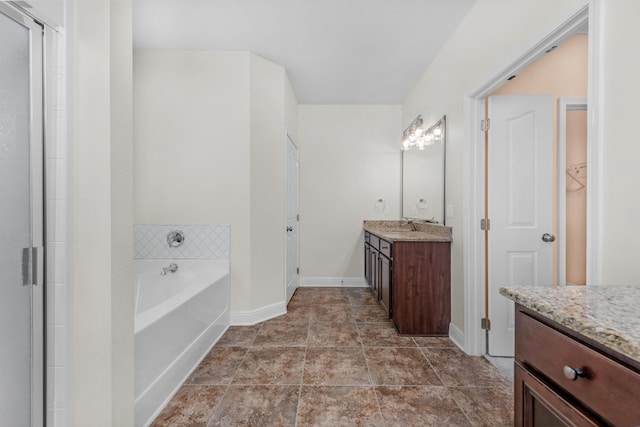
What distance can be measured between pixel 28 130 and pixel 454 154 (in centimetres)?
260

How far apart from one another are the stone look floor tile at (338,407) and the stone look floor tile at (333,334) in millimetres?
564

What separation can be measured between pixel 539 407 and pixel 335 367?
4.55 feet

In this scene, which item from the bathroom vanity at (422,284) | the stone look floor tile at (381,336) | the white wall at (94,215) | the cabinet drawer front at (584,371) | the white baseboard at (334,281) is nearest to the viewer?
the cabinet drawer front at (584,371)

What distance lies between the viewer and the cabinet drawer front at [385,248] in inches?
100

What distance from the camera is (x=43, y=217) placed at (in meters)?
1.01

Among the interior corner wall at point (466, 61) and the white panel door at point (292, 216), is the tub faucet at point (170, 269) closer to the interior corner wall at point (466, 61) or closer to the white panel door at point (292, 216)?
the white panel door at point (292, 216)

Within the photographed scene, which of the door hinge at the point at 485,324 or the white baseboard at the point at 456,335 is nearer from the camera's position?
the door hinge at the point at 485,324

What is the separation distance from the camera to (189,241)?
263cm

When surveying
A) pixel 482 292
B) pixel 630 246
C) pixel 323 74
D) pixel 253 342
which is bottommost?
pixel 253 342

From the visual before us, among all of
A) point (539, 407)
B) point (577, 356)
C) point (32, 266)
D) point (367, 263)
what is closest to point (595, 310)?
point (577, 356)

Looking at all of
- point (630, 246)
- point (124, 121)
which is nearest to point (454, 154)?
point (630, 246)

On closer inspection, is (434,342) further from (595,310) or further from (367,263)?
(595,310)

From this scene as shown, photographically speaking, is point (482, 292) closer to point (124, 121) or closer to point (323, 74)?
point (124, 121)

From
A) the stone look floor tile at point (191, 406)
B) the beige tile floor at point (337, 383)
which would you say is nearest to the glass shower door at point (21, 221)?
the stone look floor tile at point (191, 406)
